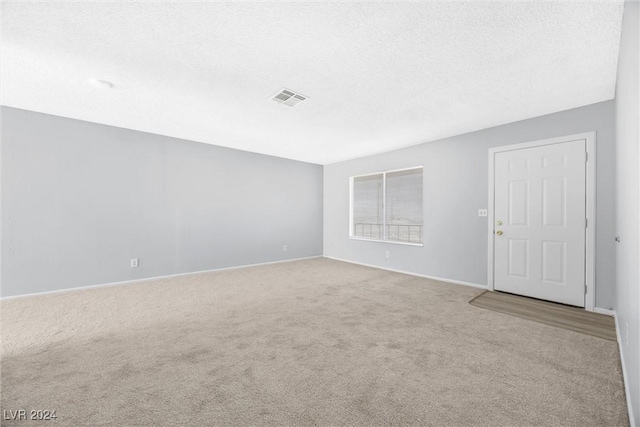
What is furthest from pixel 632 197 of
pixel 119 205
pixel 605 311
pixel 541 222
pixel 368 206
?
pixel 119 205

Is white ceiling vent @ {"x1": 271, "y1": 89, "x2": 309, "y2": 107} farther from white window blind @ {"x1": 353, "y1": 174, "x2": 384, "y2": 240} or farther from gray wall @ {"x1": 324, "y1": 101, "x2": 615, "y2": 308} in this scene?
white window blind @ {"x1": 353, "y1": 174, "x2": 384, "y2": 240}

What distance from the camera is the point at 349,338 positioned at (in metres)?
2.33

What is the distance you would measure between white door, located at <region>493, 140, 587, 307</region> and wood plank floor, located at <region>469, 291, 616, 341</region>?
0.57ft

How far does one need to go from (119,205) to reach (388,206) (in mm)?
4916

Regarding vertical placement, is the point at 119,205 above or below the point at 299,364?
above

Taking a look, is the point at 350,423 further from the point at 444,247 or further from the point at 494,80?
the point at 444,247

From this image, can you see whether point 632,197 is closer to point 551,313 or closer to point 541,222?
point 551,313

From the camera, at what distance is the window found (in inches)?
197

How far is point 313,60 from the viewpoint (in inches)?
86.5

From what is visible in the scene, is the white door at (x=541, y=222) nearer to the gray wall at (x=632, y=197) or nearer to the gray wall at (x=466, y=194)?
the gray wall at (x=466, y=194)

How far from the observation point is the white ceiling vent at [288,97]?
2.80 meters

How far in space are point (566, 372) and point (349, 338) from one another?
1.60 m

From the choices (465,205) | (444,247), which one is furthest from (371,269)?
(465,205)

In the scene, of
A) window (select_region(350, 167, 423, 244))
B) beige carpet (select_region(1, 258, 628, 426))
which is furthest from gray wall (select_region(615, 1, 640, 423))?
window (select_region(350, 167, 423, 244))
